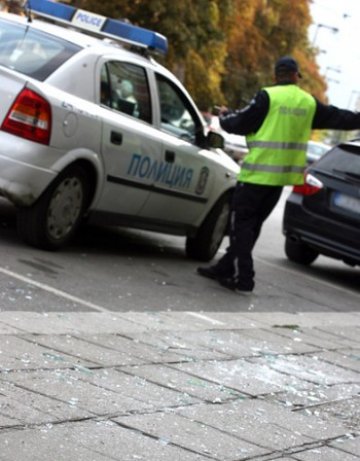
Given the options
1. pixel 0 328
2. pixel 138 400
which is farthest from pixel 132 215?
pixel 138 400

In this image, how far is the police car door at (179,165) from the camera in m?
9.51

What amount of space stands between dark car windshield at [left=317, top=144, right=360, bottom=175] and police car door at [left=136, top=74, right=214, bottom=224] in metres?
2.02

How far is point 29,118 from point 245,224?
2111 mm

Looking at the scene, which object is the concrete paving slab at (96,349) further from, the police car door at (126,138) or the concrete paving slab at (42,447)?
the police car door at (126,138)

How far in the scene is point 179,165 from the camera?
9656mm

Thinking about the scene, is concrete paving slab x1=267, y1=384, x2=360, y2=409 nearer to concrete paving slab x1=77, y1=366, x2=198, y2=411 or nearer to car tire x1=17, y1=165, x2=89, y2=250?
concrete paving slab x1=77, y1=366, x2=198, y2=411

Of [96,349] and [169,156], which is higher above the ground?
[169,156]

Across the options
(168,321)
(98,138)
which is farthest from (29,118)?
(168,321)

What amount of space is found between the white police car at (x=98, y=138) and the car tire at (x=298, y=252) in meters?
2.12

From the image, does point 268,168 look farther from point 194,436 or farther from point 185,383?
point 194,436

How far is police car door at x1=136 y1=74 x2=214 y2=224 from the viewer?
31.2 ft

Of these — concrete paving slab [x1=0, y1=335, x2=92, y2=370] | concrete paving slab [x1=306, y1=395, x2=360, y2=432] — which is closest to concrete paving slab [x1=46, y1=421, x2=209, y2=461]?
concrete paving slab [x1=0, y1=335, x2=92, y2=370]

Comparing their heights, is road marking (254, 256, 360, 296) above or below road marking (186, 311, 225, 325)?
below

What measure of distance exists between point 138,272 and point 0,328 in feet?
11.4
